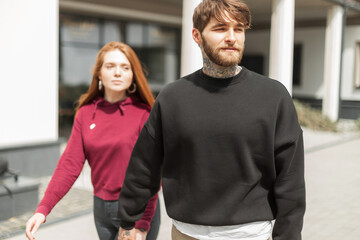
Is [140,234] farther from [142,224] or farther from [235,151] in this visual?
[235,151]

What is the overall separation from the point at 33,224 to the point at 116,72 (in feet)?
3.13

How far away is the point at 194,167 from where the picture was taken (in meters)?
1.85

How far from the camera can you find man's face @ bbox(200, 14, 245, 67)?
70.7 inches

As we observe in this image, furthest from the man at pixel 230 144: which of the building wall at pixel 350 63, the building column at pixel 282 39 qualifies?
the building wall at pixel 350 63

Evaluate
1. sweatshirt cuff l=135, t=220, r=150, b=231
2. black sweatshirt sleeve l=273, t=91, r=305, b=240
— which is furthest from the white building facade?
black sweatshirt sleeve l=273, t=91, r=305, b=240

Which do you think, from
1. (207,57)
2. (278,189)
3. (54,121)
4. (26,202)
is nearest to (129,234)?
(278,189)

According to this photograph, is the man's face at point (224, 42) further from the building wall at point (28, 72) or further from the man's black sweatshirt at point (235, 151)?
the building wall at point (28, 72)

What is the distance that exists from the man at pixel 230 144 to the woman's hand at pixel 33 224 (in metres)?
0.76

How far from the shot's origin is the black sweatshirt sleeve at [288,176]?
1.82 metres

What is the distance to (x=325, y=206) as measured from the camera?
614 centimetres

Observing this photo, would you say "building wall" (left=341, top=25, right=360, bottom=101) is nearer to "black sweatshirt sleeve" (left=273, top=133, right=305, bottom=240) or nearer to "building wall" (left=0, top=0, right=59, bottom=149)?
"building wall" (left=0, top=0, right=59, bottom=149)

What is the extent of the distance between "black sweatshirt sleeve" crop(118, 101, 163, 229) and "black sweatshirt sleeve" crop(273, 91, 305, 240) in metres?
0.53

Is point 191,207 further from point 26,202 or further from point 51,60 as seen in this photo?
point 51,60

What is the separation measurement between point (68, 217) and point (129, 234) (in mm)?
3420
